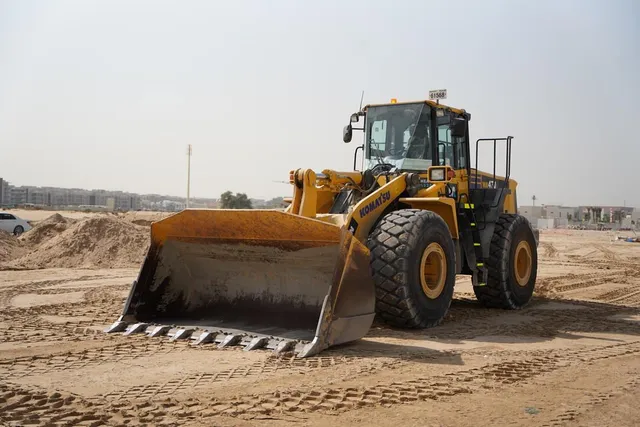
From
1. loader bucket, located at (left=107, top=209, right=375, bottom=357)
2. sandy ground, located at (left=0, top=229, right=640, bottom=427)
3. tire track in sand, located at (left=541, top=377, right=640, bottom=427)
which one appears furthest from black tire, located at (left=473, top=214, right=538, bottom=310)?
tire track in sand, located at (left=541, top=377, right=640, bottom=427)

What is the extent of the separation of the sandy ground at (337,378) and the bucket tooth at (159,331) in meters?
0.16

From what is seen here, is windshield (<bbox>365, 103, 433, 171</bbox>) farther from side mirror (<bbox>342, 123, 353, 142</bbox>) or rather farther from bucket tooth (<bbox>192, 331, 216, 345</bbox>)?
bucket tooth (<bbox>192, 331, 216, 345</bbox>)

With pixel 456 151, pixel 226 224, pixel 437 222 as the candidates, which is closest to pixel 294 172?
pixel 226 224

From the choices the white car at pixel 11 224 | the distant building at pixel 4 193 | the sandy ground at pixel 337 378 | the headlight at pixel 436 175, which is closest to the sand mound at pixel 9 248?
the white car at pixel 11 224

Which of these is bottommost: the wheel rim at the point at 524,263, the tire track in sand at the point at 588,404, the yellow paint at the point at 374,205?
the tire track in sand at the point at 588,404

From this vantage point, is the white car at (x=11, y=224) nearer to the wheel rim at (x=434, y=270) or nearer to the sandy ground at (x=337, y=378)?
the sandy ground at (x=337, y=378)

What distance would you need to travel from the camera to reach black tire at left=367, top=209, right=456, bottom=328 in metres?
7.04

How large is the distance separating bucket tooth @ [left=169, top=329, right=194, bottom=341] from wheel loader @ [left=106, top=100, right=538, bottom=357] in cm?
1

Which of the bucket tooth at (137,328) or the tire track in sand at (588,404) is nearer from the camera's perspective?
the tire track in sand at (588,404)

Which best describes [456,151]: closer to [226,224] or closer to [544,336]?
[544,336]

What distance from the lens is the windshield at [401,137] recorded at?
9078mm

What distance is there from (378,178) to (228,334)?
3220 mm

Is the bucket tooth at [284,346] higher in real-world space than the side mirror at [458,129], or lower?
lower

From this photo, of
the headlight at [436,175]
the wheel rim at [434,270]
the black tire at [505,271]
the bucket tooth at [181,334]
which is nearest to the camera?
the bucket tooth at [181,334]
